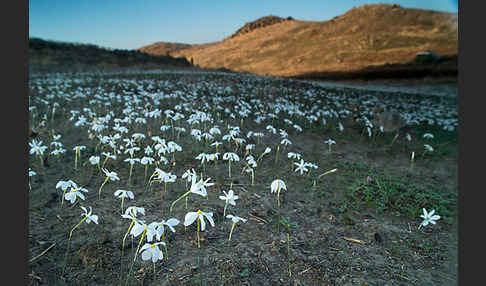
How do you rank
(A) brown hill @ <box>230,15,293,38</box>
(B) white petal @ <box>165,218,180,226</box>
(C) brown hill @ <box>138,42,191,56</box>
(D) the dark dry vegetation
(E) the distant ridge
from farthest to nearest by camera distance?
(C) brown hill @ <box>138,42,191,56</box> < (A) brown hill @ <box>230,15,293,38</box> < (E) the distant ridge < (D) the dark dry vegetation < (B) white petal @ <box>165,218,180,226</box>

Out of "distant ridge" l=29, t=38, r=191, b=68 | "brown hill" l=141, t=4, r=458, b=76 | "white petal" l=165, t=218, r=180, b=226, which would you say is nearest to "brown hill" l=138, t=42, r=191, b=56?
"brown hill" l=141, t=4, r=458, b=76

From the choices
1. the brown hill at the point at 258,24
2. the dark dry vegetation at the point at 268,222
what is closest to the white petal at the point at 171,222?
the dark dry vegetation at the point at 268,222

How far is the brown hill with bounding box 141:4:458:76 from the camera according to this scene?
3008 cm

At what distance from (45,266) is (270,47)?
190 ft

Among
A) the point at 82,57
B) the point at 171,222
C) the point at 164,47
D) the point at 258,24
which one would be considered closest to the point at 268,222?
the point at 171,222

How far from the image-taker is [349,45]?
40344mm

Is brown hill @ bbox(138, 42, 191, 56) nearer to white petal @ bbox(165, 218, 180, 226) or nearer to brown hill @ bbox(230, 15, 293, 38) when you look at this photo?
brown hill @ bbox(230, 15, 293, 38)

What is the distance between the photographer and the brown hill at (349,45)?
30.1m

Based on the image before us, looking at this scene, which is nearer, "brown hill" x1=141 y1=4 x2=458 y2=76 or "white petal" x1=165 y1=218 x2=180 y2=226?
"white petal" x1=165 y1=218 x2=180 y2=226

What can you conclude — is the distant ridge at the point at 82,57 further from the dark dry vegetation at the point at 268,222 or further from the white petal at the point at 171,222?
the white petal at the point at 171,222

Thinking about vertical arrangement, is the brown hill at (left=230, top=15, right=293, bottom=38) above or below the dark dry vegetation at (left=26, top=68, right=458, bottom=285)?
above

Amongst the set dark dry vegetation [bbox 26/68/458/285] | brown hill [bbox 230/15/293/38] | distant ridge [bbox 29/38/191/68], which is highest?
brown hill [bbox 230/15/293/38]

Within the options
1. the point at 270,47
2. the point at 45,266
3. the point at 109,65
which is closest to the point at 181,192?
the point at 45,266

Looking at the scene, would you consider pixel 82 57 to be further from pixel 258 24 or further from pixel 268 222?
pixel 258 24
